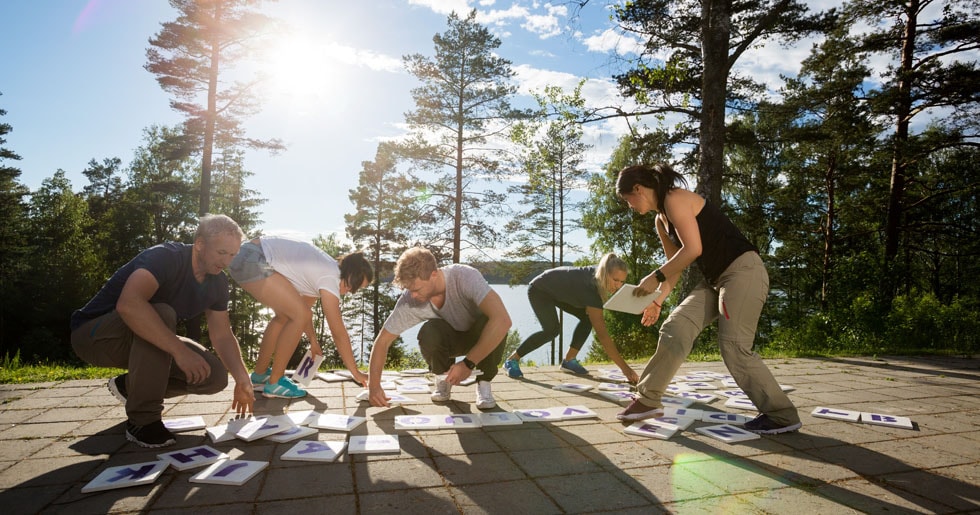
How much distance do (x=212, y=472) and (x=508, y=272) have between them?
2153 centimetres

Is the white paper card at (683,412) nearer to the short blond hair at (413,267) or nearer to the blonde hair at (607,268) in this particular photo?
the blonde hair at (607,268)

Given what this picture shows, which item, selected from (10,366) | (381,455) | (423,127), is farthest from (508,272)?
(381,455)

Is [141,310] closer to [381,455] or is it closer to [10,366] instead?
[381,455]

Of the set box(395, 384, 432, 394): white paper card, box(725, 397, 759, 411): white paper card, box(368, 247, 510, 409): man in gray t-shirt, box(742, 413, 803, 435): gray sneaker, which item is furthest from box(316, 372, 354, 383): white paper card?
box(742, 413, 803, 435): gray sneaker

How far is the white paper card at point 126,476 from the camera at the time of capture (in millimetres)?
2287

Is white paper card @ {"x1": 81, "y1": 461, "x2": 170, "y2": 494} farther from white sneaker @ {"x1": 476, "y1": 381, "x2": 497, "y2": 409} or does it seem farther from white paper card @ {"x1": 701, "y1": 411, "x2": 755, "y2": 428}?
white paper card @ {"x1": 701, "y1": 411, "x2": 755, "y2": 428}

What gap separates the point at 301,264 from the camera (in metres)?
4.11

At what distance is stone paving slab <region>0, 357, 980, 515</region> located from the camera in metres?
2.21

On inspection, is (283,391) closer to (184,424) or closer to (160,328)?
(184,424)

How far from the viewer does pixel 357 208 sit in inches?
1047

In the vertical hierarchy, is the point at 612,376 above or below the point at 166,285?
below

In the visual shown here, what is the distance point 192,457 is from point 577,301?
12.3 ft

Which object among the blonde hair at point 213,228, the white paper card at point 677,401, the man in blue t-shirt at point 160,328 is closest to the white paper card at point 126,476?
the man in blue t-shirt at point 160,328

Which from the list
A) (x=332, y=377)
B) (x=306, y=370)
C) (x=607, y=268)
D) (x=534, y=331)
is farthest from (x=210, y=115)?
(x=607, y=268)
